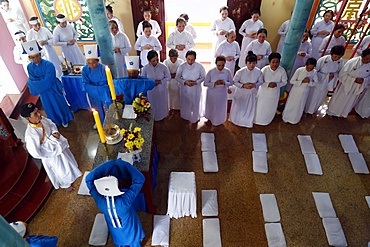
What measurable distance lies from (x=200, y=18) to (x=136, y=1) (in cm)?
436

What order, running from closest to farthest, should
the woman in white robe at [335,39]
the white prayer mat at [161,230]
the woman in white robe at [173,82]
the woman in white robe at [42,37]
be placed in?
the white prayer mat at [161,230]
the woman in white robe at [173,82]
the woman in white robe at [335,39]
the woman in white robe at [42,37]

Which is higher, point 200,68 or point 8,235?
point 8,235

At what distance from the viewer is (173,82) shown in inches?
266

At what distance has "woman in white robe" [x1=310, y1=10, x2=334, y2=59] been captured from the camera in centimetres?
734

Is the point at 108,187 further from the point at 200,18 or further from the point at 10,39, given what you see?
the point at 200,18

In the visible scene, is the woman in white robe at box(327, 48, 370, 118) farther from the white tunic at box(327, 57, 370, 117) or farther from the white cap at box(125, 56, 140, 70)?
the white cap at box(125, 56, 140, 70)

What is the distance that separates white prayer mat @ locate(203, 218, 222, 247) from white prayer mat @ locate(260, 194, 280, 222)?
825 mm

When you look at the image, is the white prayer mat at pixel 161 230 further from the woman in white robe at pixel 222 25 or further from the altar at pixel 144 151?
the woman in white robe at pixel 222 25

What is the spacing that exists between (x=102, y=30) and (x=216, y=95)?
248 cm

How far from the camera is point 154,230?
16.2ft

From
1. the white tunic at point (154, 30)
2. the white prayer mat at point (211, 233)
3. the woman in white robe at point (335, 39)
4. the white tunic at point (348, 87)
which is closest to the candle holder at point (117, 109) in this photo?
the white prayer mat at point (211, 233)

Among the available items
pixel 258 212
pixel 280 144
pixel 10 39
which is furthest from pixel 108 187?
pixel 10 39

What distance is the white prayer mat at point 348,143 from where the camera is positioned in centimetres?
622

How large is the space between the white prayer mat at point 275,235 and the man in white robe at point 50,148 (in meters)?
3.36
